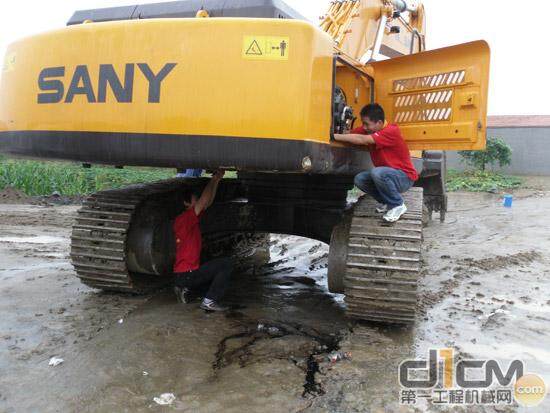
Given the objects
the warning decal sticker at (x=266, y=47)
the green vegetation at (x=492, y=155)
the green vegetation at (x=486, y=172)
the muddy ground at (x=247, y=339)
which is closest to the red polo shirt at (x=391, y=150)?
the warning decal sticker at (x=266, y=47)

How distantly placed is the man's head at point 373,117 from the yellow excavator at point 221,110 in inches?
7.8

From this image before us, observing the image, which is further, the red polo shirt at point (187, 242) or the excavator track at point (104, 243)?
the red polo shirt at point (187, 242)

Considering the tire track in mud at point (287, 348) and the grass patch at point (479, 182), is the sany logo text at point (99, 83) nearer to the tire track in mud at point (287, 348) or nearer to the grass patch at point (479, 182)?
the tire track in mud at point (287, 348)

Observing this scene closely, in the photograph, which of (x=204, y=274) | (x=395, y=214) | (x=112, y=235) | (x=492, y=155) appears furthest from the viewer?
(x=492, y=155)

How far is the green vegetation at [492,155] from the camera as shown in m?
23.0

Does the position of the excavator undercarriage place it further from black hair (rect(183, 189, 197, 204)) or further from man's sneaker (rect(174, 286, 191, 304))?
man's sneaker (rect(174, 286, 191, 304))

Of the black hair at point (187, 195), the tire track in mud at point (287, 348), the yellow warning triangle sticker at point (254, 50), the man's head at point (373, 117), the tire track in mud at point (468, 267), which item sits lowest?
the tire track in mud at point (287, 348)

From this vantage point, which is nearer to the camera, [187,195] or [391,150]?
[391,150]

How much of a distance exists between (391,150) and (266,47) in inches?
Answer: 50.6

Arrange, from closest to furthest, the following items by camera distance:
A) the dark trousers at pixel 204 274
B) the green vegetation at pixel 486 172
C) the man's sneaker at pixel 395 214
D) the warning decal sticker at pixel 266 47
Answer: the warning decal sticker at pixel 266 47
the man's sneaker at pixel 395 214
the dark trousers at pixel 204 274
the green vegetation at pixel 486 172

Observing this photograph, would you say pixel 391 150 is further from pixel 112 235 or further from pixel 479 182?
pixel 479 182

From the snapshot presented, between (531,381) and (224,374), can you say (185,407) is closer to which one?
(224,374)

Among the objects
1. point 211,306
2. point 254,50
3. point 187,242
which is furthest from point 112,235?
point 254,50

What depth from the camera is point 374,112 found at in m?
3.57
